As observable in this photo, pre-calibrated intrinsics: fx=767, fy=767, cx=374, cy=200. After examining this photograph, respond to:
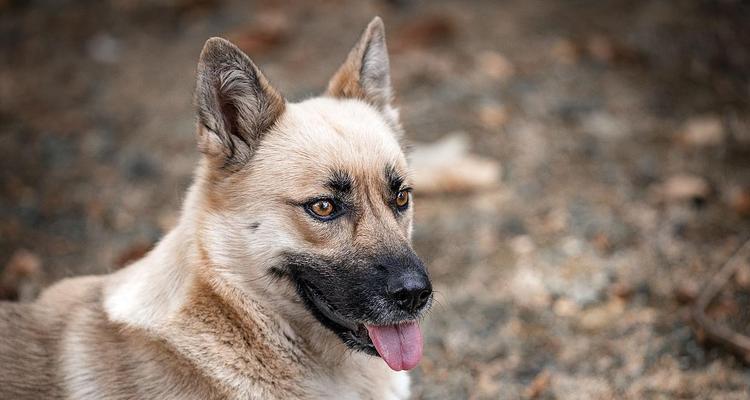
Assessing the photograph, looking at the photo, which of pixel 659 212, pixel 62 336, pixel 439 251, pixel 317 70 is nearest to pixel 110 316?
pixel 62 336

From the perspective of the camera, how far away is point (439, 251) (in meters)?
5.86

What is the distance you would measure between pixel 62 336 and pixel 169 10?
21.2 ft

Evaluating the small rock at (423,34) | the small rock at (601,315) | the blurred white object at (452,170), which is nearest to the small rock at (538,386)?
the small rock at (601,315)

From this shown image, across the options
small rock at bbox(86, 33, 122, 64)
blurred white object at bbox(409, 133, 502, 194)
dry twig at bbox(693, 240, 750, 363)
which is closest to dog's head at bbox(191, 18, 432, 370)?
dry twig at bbox(693, 240, 750, 363)

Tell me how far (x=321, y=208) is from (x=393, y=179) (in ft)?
1.37

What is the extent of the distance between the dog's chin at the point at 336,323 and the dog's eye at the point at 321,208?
12.2 inches

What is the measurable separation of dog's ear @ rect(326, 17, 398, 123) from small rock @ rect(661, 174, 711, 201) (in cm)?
303

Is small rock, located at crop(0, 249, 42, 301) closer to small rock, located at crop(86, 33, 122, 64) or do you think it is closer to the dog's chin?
the dog's chin

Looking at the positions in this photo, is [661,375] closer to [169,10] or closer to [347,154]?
[347,154]

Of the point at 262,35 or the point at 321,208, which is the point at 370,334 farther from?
the point at 262,35

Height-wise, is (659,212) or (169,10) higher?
(169,10)

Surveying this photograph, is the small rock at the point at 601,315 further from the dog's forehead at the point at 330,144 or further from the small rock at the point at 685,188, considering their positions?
the dog's forehead at the point at 330,144

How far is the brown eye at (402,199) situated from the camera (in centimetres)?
364

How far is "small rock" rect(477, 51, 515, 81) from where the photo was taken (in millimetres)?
7934
